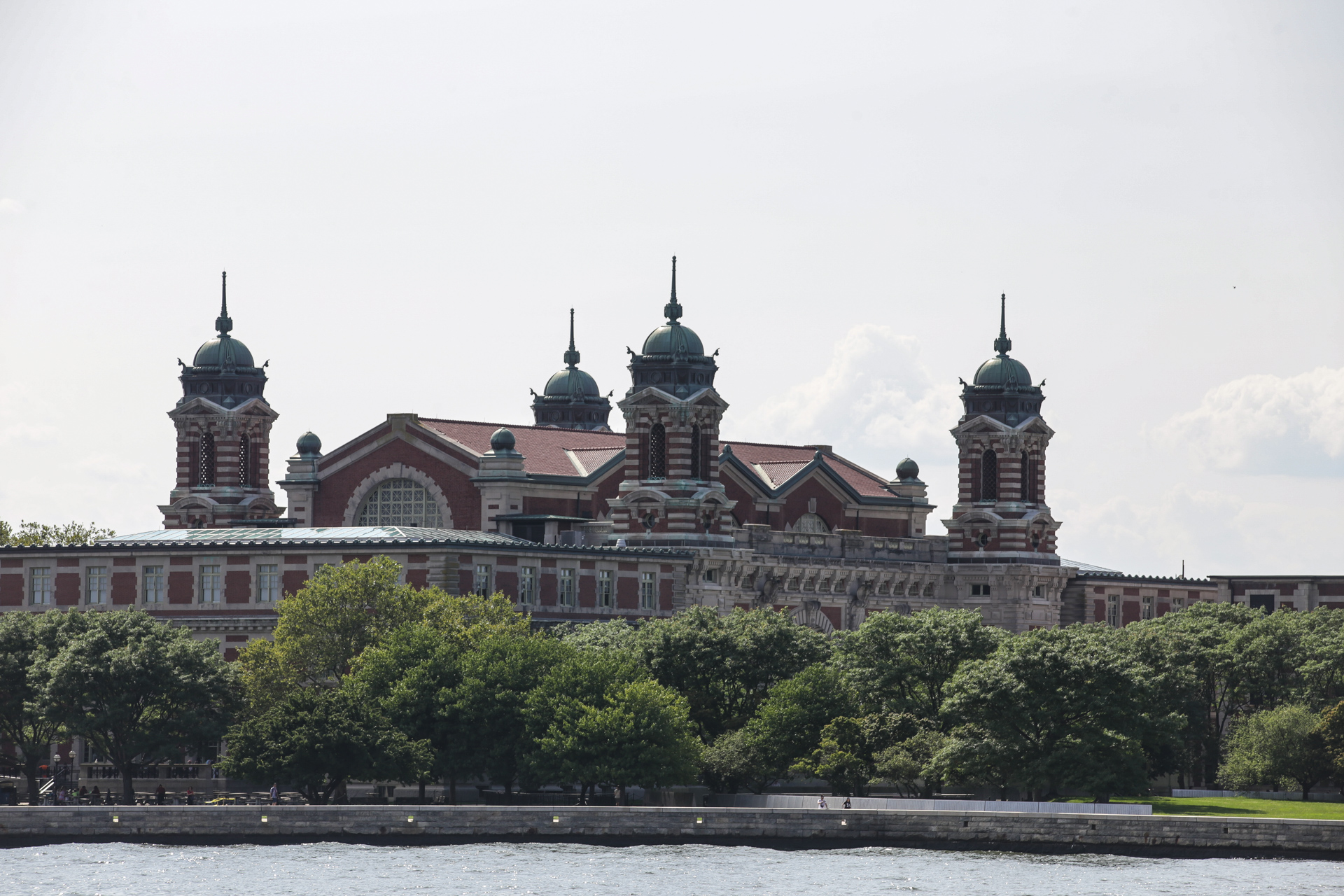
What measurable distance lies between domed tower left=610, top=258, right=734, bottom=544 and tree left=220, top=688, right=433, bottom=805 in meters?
44.8

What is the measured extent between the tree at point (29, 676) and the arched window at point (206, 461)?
45220 millimetres

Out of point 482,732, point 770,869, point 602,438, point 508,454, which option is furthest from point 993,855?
point 602,438

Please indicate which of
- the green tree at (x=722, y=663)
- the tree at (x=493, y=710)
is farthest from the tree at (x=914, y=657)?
the tree at (x=493, y=710)

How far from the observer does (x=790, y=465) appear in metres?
184

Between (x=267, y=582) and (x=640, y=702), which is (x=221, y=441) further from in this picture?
(x=640, y=702)

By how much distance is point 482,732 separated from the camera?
4806 inches

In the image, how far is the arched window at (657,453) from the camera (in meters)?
166

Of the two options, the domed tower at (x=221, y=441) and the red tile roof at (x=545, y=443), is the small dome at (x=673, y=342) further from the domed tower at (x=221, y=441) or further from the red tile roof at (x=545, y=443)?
the domed tower at (x=221, y=441)

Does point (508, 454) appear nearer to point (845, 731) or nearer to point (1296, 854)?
point (845, 731)

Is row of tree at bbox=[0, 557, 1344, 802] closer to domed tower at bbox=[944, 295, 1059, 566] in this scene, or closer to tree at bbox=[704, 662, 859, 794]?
tree at bbox=[704, 662, 859, 794]

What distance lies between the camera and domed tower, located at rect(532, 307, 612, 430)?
19825 cm

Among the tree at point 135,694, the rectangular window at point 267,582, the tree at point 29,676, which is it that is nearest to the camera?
the tree at point 135,694

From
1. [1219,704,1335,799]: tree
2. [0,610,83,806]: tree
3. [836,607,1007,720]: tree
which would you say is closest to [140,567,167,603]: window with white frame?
[0,610,83,806]: tree

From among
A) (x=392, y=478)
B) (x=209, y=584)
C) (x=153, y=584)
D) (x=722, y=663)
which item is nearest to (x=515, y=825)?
(x=722, y=663)
